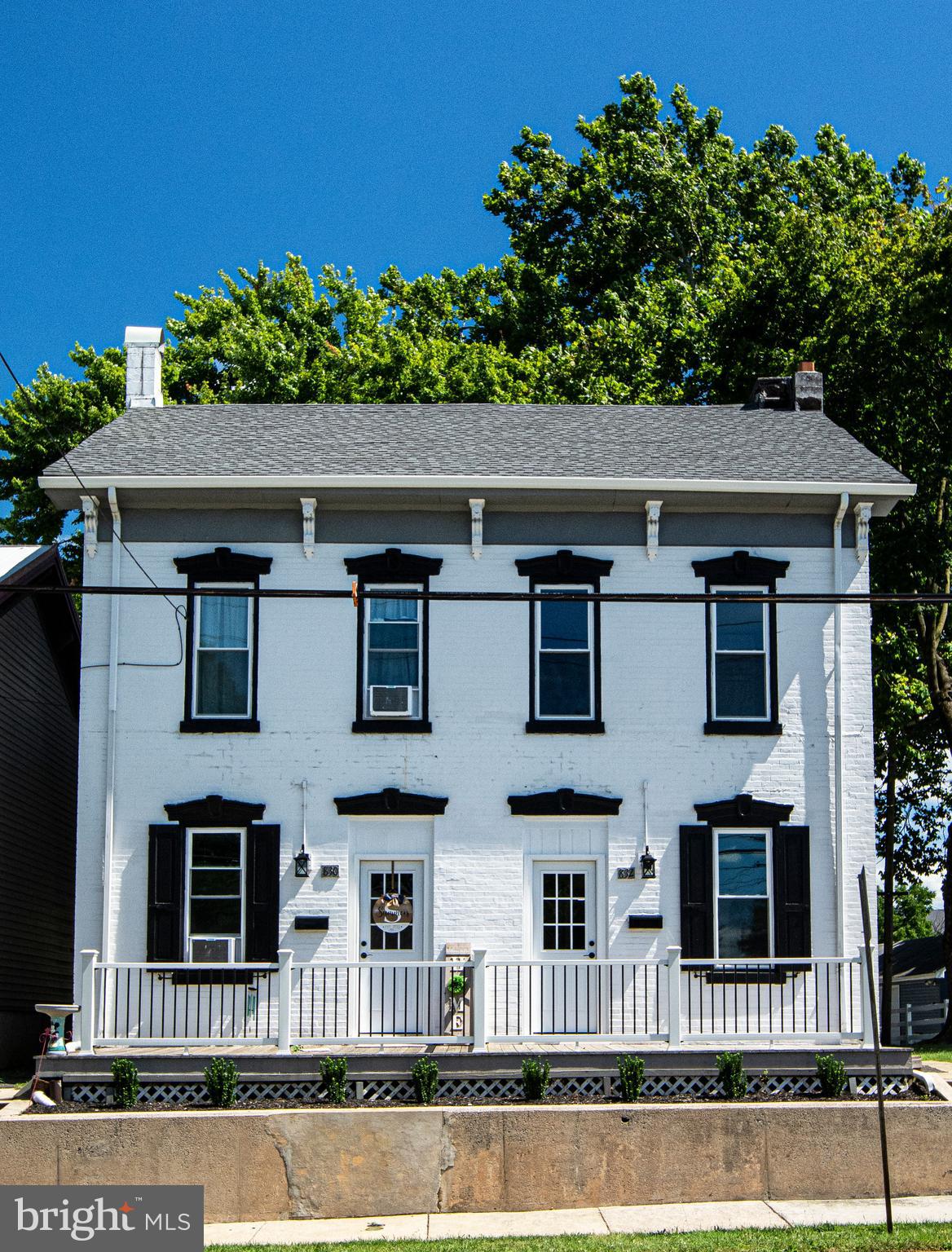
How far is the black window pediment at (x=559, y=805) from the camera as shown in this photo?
17.8 meters

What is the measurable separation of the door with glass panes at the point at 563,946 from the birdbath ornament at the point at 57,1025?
5236mm

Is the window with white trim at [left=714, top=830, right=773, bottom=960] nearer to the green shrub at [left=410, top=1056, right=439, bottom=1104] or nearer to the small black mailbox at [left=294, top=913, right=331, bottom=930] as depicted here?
the green shrub at [left=410, top=1056, right=439, bottom=1104]

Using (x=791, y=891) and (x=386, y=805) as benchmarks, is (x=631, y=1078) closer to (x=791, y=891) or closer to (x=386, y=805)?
(x=791, y=891)

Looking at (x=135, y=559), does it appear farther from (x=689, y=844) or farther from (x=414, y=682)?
(x=689, y=844)

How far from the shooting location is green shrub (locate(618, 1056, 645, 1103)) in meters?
15.7

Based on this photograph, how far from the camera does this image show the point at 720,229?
4162 cm

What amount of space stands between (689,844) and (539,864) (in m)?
1.82

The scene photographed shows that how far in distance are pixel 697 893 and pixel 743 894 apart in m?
0.61

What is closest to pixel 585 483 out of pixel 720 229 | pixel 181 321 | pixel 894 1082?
pixel 894 1082

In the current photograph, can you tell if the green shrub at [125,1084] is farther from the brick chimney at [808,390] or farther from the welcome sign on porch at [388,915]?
the brick chimney at [808,390]

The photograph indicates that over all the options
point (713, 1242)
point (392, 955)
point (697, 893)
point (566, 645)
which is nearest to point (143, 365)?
point (566, 645)

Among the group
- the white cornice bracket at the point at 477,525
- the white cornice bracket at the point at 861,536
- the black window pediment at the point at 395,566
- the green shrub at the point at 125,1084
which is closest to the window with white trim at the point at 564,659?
the white cornice bracket at the point at 477,525

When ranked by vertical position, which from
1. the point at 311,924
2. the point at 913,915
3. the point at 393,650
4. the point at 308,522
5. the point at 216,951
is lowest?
the point at 913,915

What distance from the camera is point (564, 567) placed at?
60.4 ft
